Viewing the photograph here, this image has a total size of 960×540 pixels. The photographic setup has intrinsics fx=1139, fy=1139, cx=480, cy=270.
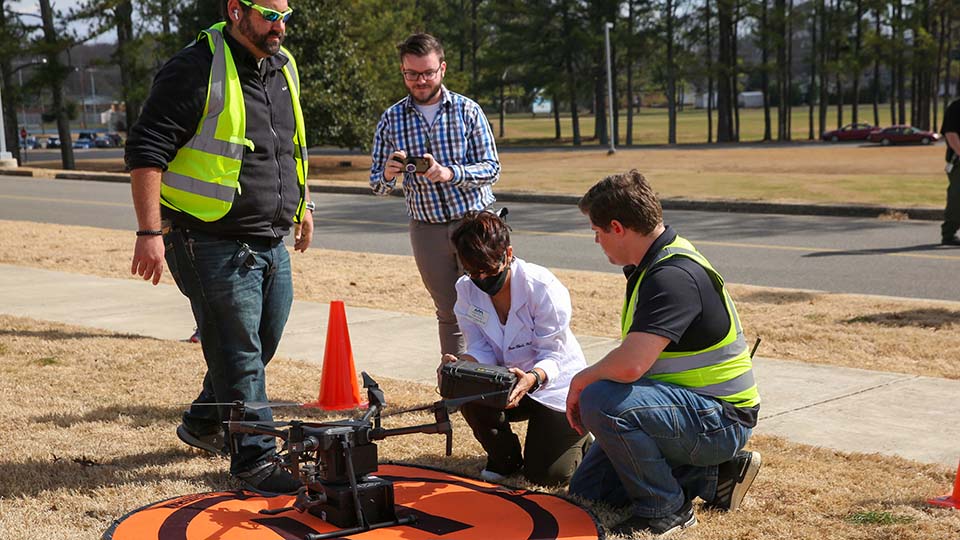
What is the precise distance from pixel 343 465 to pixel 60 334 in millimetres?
4980

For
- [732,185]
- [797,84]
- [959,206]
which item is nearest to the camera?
[959,206]

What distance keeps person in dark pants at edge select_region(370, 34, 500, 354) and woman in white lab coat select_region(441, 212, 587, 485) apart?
38.0 inches

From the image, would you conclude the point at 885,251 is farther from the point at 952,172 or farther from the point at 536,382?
the point at 536,382

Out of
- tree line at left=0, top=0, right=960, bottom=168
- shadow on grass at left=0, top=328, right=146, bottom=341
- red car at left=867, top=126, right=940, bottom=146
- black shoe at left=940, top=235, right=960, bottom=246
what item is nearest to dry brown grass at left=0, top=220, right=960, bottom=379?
shadow on grass at left=0, top=328, right=146, bottom=341

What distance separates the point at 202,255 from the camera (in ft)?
14.9

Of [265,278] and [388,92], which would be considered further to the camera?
[388,92]

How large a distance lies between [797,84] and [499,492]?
124918mm

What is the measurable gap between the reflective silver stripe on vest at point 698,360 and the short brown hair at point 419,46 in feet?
7.13

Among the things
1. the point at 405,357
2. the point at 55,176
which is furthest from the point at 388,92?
the point at 405,357

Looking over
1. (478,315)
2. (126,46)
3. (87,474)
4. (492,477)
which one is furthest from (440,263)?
(126,46)

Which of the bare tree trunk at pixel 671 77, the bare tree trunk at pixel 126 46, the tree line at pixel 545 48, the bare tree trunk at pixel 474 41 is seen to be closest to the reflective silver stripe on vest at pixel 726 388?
the tree line at pixel 545 48

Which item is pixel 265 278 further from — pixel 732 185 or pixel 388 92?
pixel 388 92

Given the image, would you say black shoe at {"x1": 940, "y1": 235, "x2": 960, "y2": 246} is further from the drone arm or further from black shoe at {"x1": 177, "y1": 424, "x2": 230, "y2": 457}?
the drone arm

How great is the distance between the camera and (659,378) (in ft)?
13.5
